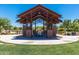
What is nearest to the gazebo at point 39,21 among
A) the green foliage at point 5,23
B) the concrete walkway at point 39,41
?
the concrete walkway at point 39,41

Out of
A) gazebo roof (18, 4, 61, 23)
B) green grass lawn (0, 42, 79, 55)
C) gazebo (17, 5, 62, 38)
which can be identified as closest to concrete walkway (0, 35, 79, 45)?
green grass lawn (0, 42, 79, 55)

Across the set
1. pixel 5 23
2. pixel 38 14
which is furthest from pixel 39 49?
pixel 5 23

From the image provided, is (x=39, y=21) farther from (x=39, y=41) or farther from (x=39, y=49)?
(x=39, y=49)

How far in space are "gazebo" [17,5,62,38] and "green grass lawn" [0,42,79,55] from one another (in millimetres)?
573

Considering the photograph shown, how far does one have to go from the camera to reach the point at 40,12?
9.37 meters

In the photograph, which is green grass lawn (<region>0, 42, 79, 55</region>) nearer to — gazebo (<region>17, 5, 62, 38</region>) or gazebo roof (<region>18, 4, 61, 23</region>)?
gazebo (<region>17, 5, 62, 38</region>)

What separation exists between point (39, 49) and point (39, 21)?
119 centimetres

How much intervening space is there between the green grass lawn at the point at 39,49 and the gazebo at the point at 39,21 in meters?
0.57

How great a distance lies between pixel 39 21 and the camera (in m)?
9.62
